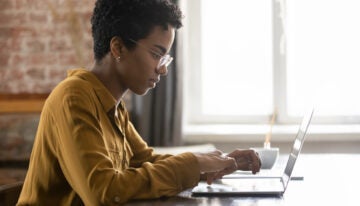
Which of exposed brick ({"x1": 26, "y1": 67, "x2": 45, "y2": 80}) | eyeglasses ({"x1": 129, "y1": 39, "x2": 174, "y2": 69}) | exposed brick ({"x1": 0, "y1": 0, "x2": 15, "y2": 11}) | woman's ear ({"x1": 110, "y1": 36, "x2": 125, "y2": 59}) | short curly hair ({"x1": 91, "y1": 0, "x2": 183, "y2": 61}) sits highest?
exposed brick ({"x1": 0, "y1": 0, "x2": 15, "y2": 11})

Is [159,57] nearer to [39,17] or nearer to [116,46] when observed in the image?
[116,46]

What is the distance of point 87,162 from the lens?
122 cm

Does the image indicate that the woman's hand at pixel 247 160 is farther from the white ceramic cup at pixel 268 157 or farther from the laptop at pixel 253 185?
the white ceramic cup at pixel 268 157

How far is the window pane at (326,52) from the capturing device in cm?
347

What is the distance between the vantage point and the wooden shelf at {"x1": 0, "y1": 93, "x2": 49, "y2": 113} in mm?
3350

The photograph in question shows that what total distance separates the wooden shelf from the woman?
1.73m

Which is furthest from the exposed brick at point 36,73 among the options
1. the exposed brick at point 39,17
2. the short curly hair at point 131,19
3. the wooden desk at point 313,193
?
the wooden desk at point 313,193

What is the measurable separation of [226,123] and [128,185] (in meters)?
2.42

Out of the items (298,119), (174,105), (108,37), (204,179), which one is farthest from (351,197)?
(298,119)

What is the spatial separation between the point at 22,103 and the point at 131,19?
6.70ft

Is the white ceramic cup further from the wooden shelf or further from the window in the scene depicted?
the wooden shelf

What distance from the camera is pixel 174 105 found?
3246 mm

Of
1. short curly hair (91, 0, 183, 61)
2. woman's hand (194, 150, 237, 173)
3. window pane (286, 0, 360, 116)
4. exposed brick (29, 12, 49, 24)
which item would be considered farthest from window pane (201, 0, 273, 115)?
woman's hand (194, 150, 237, 173)

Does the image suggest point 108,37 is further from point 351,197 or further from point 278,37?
point 278,37
